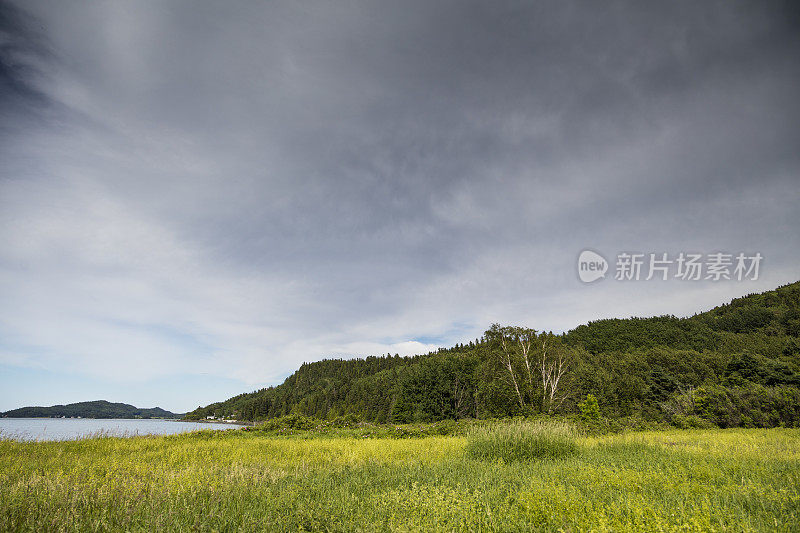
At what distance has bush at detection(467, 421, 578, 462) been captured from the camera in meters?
9.53

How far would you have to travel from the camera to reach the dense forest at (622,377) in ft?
87.3

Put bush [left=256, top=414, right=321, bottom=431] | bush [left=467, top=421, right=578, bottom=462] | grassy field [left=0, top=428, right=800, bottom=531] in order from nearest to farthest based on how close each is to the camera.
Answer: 1. grassy field [left=0, top=428, right=800, bottom=531]
2. bush [left=467, top=421, right=578, bottom=462]
3. bush [left=256, top=414, right=321, bottom=431]

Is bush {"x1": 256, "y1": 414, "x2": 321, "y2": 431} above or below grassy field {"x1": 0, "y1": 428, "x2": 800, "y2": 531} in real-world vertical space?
below

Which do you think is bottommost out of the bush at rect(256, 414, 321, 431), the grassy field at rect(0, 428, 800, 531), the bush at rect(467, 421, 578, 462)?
the bush at rect(256, 414, 321, 431)

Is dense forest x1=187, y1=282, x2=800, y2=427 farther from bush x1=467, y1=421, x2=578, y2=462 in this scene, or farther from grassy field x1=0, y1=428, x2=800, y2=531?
grassy field x1=0, y1=428, x2=800, y2=531

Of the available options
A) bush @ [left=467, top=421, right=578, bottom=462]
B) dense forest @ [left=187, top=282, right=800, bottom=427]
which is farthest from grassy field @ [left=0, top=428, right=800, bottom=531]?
dense forest @ [left=187, top=282, right=800, bottom=427]

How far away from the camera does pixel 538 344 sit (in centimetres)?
3862

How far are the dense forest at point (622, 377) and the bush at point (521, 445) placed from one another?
1825cm

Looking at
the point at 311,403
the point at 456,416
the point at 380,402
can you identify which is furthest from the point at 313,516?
the point at 311,403

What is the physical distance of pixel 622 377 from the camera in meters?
61.2

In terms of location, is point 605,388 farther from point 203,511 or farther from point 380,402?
point 203,511

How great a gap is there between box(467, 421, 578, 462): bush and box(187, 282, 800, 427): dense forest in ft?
59.9

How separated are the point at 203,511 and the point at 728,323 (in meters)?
129

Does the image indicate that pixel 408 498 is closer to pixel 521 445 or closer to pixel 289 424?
pixel 521 445
